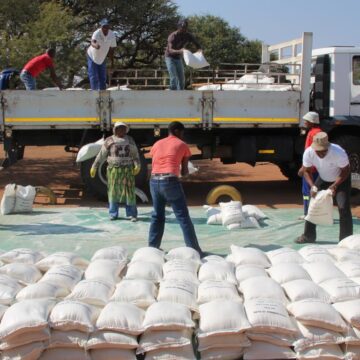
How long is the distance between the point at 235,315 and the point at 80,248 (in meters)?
3.58

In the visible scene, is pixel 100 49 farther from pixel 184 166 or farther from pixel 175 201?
pixel 175 201

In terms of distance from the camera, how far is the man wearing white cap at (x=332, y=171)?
633 cm

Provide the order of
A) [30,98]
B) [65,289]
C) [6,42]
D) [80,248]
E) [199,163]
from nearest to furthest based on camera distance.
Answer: [65,289] < [80,248] < [30,98] < [6,42] < [199,163]

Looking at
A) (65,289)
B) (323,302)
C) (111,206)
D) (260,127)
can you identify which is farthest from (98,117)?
(323,302)

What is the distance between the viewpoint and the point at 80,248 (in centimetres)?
684

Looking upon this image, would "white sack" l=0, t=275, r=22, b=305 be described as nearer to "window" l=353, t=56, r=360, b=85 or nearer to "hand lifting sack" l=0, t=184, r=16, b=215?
"hand lifting sack" l=0, t=184, r=16, b=215

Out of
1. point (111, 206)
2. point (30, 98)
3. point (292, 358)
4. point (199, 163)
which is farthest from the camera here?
point (199, 163)

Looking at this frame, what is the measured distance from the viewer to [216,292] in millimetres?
3916

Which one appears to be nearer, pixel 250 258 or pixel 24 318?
pixel 24 318

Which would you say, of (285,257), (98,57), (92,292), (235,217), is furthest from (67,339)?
(98,57)

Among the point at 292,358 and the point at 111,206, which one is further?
the point at 111,206

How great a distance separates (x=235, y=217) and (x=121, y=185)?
62.4 inches

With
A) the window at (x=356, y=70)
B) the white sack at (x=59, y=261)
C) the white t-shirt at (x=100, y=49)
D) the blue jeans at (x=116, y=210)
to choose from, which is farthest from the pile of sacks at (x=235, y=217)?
the white t-shirt at (x=100, y=49)

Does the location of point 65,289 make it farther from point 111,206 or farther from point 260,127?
point 260,127
